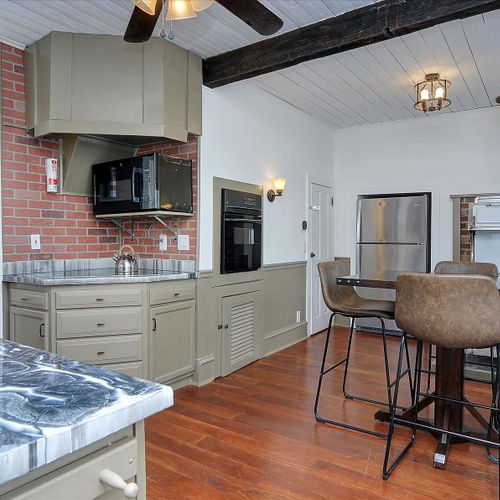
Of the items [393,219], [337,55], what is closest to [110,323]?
[337,55]

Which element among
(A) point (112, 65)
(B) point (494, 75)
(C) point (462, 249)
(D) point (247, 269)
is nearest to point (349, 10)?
(A) point (112, 65)

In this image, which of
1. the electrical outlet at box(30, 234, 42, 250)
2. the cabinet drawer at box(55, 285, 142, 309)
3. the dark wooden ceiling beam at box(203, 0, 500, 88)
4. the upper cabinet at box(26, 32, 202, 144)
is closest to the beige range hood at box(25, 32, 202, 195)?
the upper cabinet at box(26, 32, 202, 144)

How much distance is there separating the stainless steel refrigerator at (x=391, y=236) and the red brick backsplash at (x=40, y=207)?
8.63ft

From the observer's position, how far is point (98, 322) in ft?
9.52

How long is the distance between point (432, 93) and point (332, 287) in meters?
2.30

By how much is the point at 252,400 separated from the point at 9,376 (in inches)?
96.1

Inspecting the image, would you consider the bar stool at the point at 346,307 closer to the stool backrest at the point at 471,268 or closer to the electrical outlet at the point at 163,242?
the stool backrest at the point at 471,268

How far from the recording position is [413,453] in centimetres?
239

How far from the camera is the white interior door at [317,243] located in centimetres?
513

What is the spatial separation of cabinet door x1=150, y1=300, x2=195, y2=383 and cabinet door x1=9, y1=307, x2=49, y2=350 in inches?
28.1

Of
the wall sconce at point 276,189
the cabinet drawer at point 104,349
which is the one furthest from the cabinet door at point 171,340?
the wall sconce at point 276,189

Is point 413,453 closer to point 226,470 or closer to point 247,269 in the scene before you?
point 226,470

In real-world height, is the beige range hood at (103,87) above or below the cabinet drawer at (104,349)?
above

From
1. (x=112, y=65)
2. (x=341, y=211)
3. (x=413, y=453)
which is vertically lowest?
(x=413, y=453)
